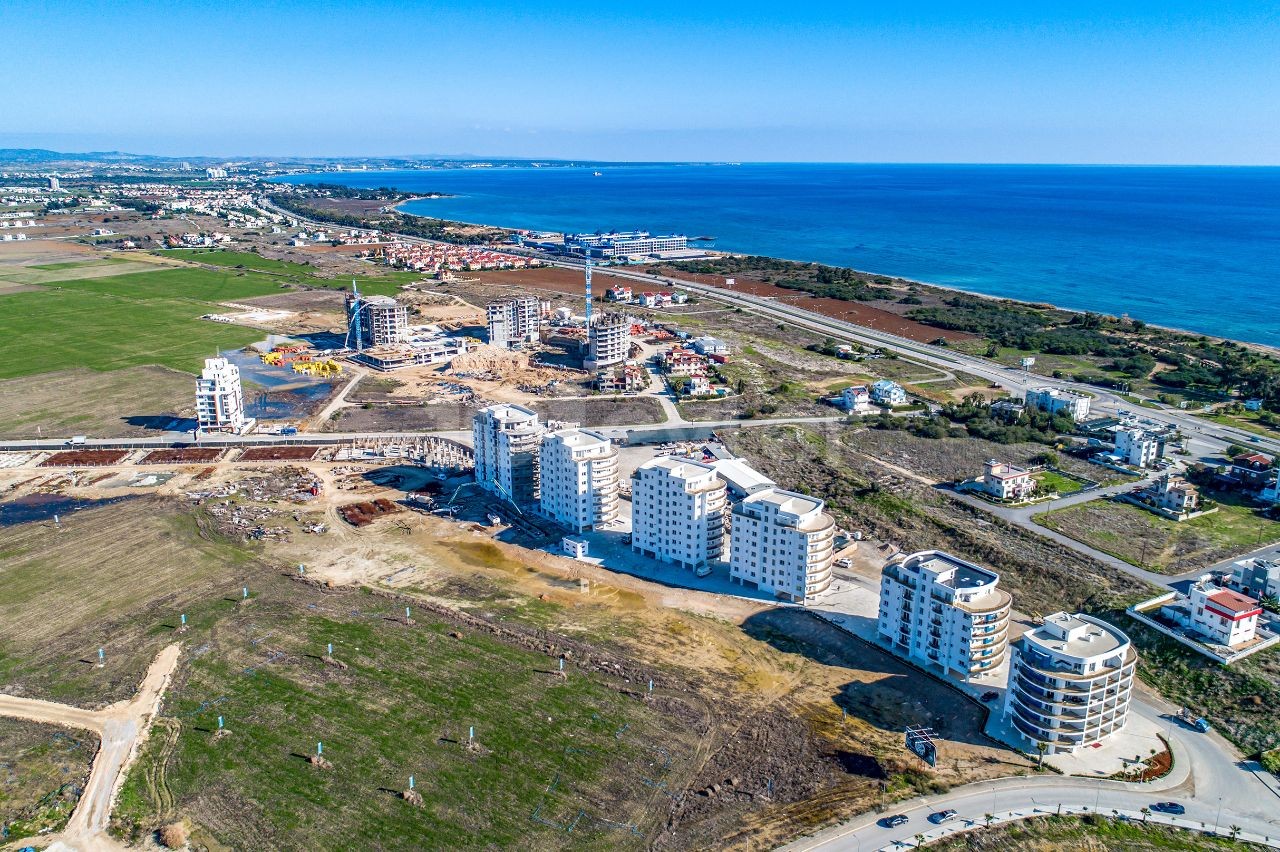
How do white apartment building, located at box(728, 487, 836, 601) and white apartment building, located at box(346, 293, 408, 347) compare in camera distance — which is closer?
white apartment building, located at box(728, 487, 836, 601)

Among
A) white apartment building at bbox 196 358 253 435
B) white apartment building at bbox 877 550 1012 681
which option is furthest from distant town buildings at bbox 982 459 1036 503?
white apartment building at bbox 196 358 253 435

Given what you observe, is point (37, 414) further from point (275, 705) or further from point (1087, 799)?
point (1087, 799)

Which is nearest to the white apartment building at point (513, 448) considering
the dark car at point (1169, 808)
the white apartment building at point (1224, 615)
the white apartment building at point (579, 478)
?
the white apartment building at point (579, 478)

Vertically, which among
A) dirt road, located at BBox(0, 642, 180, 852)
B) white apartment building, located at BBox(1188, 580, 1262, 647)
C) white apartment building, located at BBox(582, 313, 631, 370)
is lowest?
dirt road, located at BBox(0, 642, 180, 852)

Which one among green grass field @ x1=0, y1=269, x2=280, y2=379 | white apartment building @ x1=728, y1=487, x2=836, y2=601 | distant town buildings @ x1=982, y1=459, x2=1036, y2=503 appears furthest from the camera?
green grass field @ x1=0, y1=269, x2=280, y2=379

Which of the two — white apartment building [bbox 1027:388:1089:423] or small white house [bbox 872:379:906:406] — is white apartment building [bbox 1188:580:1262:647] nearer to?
white apartment building [bbox 1027:388:1089:423]

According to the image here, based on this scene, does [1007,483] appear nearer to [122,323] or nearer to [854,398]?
[854,398]

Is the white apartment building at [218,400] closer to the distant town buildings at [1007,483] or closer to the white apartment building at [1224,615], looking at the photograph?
the distant town buildings at [1007,483]
